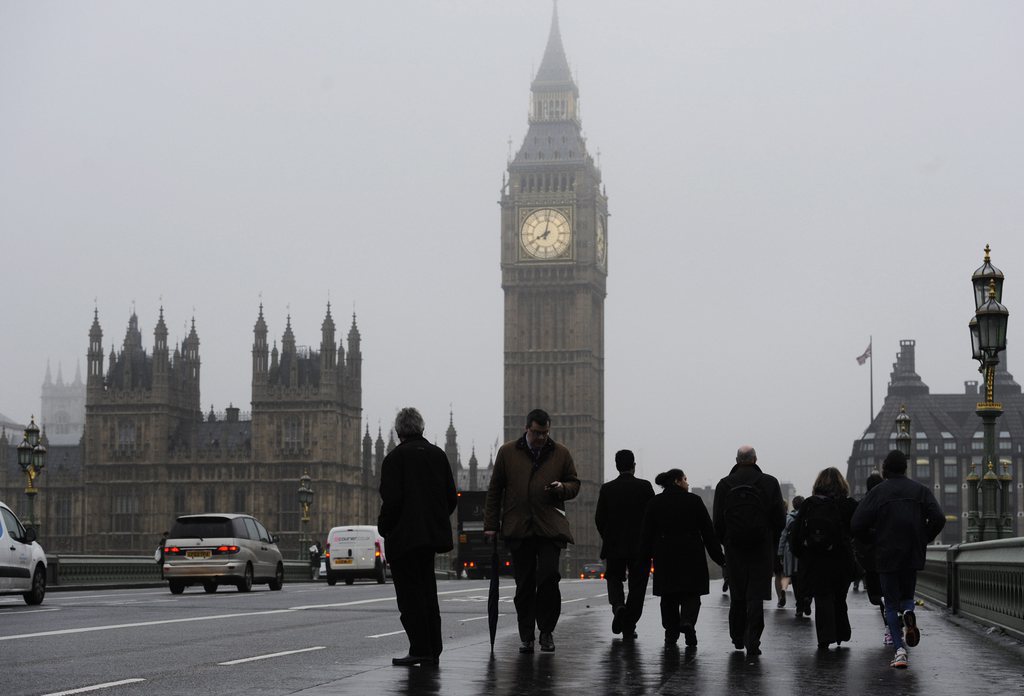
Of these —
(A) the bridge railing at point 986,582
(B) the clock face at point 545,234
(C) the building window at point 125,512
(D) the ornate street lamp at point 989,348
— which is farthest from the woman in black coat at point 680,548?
(B) the clock face at point 545,234

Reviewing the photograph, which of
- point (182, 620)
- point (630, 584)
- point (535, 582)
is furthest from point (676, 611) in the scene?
point (182, 620)

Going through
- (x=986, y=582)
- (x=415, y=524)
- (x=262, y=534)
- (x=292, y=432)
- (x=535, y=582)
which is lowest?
(x=986, y=582)

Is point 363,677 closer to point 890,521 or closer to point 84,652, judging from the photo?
point 84,652

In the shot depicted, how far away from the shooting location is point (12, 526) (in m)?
23.0

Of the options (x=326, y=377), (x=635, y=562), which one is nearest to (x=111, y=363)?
(x=326, y=377)

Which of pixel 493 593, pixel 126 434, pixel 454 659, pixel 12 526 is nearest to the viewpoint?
pixel 454 659

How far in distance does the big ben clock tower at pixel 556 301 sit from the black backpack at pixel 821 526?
109375mm

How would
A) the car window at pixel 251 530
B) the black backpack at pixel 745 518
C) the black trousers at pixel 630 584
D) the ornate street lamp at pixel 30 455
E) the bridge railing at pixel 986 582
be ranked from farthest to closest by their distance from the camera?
the ornate street lamp at pixel 30 455 → the car window at pixel 251 530 → the bridge railing at pixel 986 582 → the black trousers at pixel 630 584 → the black backpack at pixel 745 518

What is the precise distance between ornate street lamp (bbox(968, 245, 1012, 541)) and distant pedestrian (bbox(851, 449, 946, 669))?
8.84 metres

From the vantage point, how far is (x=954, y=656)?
46.8 feet

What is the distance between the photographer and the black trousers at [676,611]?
1498 cm

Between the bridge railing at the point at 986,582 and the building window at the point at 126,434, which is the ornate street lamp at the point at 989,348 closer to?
the bridge railing at the point at 986,582

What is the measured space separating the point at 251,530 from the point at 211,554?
78.8 inches

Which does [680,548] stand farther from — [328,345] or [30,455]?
[328,345]
